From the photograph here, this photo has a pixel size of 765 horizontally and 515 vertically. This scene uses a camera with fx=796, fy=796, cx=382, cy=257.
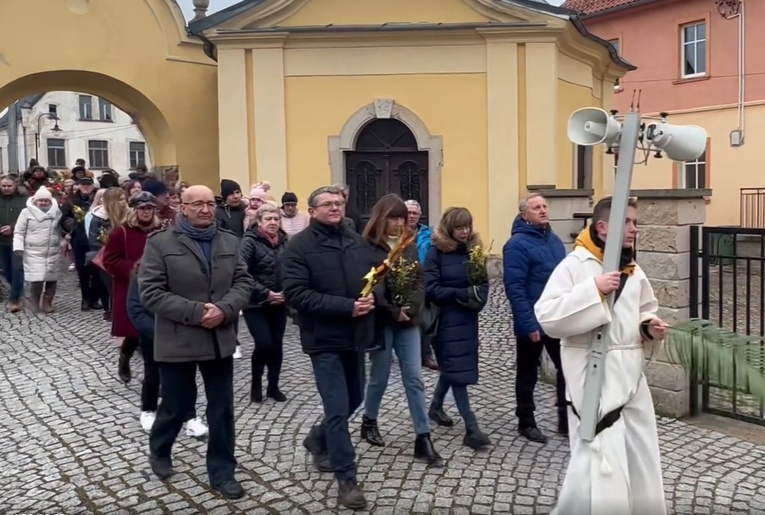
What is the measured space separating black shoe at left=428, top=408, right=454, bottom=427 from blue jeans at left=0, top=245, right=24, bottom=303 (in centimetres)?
709

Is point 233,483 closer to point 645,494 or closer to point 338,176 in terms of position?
point 645,494

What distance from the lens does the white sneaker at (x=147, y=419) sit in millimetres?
5789

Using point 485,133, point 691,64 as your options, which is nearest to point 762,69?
point 691,64

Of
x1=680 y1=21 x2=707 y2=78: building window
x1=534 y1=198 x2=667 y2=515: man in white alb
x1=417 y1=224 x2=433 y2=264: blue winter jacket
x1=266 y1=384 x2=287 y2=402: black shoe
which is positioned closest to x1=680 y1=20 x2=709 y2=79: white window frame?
x1=680 y1=21 x2=707 y2=78: building window

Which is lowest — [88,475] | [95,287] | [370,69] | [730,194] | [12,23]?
[88,475]

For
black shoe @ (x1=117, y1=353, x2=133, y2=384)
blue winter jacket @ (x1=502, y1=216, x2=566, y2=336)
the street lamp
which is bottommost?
black shoe @ (x1=117, y1=353, x2=133, y2=384)

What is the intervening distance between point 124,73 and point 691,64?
16221mm

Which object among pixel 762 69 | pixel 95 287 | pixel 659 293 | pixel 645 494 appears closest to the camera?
pixel 645 494

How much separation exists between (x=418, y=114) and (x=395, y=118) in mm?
410

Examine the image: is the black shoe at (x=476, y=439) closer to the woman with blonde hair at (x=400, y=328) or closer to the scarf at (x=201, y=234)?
the woman with blonde hair at (x=400, y=328)

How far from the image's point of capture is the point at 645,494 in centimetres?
389

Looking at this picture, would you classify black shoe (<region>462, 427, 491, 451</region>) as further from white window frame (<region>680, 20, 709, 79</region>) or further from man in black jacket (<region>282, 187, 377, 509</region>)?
white window frame (<region>680, 20, 709, 79</region>)

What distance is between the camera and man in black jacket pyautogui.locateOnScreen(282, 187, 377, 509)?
4.57 meters

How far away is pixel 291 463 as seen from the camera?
5211 millimetres
